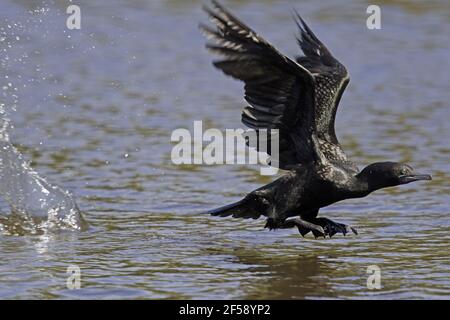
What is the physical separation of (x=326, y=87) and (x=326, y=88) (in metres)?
0.01

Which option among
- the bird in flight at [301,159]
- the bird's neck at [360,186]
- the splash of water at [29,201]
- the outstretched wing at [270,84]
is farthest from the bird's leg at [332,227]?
the splash of water at [29,201]

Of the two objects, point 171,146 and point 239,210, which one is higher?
point 171,146

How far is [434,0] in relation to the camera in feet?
54.5

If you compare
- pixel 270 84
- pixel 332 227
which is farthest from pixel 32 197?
pixel 332 227

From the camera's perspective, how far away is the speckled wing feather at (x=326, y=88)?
306 inches

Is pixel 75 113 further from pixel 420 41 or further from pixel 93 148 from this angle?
pixel 420 41

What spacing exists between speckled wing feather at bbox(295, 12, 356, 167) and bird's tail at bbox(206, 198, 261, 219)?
2.12ft

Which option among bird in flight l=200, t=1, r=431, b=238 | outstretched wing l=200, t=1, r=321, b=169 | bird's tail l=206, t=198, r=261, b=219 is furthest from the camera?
bird's tail l=206, t=198, r=261, b=219

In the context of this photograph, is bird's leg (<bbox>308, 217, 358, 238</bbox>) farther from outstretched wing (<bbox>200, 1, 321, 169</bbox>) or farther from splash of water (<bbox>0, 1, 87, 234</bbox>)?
splash of water (<bbox>0, 1, 87, 234</bbox>)

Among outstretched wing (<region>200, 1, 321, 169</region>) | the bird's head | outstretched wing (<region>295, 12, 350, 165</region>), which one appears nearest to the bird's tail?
outstretched wing (<region>200, 1, 321, 169</region>)

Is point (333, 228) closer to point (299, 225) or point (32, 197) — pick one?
point (299, 225)

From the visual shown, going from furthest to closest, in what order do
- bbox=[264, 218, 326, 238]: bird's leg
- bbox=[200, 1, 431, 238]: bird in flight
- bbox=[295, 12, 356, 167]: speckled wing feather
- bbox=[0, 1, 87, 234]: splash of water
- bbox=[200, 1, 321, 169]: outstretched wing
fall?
1. bbox=[0, 1, 87, 234]: splash of water
2. bbox=[295, 12, 356, 167]: speckled wing feather
3. bbox=[264, 218, 326, 238]: bird's leg
4. bbox=[200, 1, 431, 238]: bird in flight
5. bbox=[200, 1, 321, 169]: outstretched wing

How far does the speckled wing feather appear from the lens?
25.5 ft

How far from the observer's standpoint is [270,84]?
7176 mm
